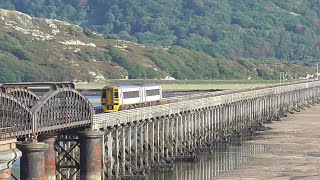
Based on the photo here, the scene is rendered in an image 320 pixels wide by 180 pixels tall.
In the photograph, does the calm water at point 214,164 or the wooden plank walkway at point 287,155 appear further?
the wooden plank walkway at point 287,155

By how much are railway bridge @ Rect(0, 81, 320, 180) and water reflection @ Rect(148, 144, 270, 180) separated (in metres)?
1.07

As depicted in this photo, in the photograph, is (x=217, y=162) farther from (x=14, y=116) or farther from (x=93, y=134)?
(x=14, y=116)

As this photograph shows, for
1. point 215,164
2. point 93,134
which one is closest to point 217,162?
point 215,164

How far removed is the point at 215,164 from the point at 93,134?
2606 centimetres

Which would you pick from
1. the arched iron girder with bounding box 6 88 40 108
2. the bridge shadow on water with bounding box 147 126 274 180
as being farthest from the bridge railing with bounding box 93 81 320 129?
the arched iron girder with bounding box 6 88 40 108

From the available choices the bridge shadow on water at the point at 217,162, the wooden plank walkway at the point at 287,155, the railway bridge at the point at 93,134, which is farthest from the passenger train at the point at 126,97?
the wooden plank walkway at the point at 287,155

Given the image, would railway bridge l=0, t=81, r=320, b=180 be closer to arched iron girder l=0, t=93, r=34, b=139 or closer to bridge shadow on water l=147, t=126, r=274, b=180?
arched iron girder l=0, t=93, r=34, b=139

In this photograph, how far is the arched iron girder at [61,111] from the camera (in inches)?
2219

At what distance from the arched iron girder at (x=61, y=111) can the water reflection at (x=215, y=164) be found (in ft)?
40.4

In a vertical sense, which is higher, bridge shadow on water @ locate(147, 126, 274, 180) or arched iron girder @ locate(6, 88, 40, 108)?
arched iron girder @ locate(6, 88, 40, 108)

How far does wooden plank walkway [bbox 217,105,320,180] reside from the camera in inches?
3123

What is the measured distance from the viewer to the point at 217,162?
88812mm

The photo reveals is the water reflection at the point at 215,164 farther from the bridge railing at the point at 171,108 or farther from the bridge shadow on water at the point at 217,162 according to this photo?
the bridge railing at the point at 171,108

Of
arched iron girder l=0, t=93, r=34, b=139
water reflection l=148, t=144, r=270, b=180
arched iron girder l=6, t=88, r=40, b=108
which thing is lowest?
water reflection l=148, t=144, r=270, b=180
